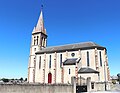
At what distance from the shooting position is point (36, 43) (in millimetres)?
48750

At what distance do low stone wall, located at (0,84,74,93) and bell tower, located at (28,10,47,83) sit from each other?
24.3 metres

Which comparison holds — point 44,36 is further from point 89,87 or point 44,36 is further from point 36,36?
point 89,87

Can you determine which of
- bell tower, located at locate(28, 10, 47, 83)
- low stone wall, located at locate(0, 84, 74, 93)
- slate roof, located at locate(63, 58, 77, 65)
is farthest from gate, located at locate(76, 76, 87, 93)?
bell tower, located at locate(28, 10, 47, 83)

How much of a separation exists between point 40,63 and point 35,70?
273cm

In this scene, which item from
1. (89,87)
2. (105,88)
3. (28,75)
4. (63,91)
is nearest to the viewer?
(63,91)

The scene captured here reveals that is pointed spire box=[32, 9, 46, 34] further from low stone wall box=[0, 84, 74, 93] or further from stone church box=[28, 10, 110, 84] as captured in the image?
low stone wall box=[0, 84, 74, 93]

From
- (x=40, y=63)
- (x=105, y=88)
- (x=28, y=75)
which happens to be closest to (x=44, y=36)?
(x=40, y=63)

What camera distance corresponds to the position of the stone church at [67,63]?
35581mm

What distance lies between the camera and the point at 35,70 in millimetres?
44156

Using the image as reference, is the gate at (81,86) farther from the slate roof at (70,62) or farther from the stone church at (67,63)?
the slate roof at (70,62)

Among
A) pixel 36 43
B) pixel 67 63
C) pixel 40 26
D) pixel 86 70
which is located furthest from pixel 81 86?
pixel 40 26

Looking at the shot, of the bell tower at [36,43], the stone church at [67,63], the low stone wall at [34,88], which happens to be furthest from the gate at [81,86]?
the bell tower at [36,43]

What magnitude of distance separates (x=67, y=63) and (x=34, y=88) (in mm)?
20898

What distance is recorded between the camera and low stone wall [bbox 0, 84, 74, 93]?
14.8 metres
